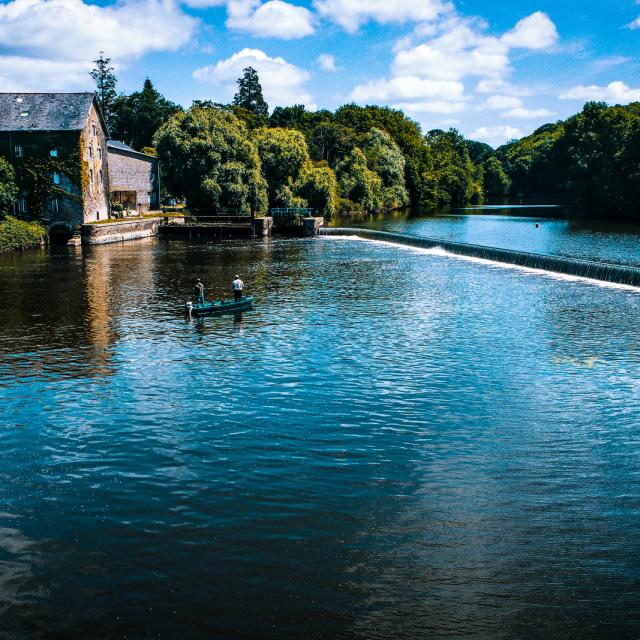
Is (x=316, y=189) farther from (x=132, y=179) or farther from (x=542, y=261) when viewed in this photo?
(x=542, y=261)

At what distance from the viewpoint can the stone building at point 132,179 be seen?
101 m

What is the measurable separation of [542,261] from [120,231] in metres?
52.7

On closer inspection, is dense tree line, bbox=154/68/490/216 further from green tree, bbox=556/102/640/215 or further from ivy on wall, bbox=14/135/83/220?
green tree, bbox=556/102/640/215

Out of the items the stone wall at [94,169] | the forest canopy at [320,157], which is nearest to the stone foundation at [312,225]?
the forest canopy at [320,157]

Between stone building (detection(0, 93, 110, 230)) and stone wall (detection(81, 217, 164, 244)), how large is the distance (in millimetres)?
4143

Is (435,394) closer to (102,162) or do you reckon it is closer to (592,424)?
(592,424)

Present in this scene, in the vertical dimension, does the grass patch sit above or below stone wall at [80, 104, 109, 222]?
below

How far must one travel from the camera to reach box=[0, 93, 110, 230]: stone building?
3184 inches

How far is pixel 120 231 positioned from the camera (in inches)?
3324

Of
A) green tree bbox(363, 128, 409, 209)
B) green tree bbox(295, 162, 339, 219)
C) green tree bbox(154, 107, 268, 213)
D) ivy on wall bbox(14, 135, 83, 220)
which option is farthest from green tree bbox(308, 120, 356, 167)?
ivy on wall bbox(14, 135, 83, 220)

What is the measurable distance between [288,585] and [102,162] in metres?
88.7

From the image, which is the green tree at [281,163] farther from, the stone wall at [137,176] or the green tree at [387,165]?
the green tree at [387,165]

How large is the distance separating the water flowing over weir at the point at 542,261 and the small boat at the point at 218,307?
27.0 metres

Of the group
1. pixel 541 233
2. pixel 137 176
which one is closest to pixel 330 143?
pixel 137 176
